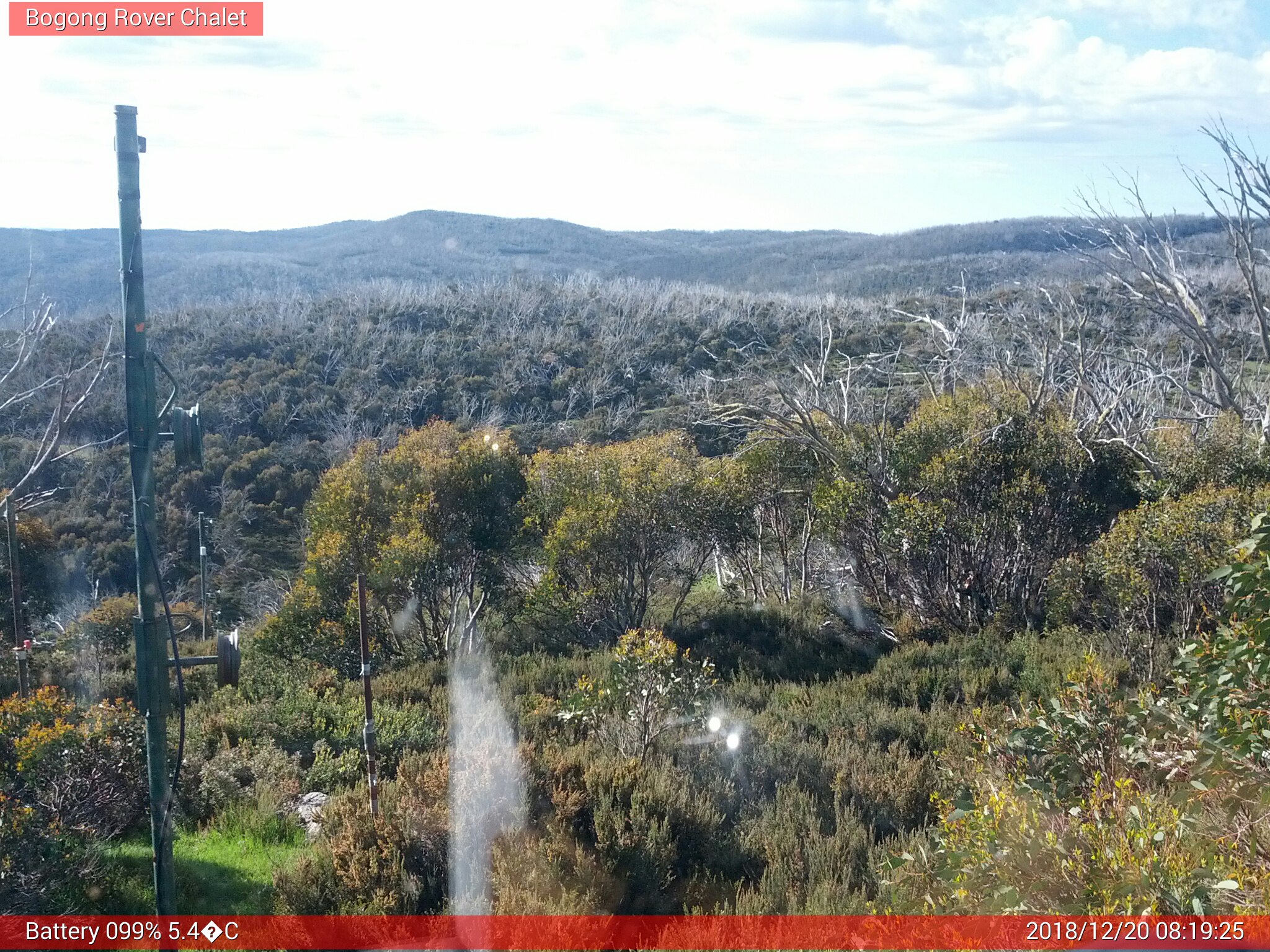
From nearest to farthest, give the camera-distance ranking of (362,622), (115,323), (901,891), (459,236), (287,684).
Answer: (901,891) < (362,622) < (287,684) < (115,323) < (459,236)

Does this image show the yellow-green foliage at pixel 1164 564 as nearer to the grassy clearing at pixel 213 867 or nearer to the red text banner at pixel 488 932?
the red text banner at pixel 488 932

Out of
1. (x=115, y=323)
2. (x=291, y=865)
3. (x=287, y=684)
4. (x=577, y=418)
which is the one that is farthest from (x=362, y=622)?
(x=115, y=323)

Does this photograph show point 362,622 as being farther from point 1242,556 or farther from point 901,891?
point 1242,556

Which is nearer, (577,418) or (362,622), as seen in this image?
(362,622)

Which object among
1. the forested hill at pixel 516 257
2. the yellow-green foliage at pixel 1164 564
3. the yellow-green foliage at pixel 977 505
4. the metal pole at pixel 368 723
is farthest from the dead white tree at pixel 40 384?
the yellow-green foliage at pixel 1164 564

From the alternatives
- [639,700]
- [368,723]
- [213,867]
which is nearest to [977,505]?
[639,700]

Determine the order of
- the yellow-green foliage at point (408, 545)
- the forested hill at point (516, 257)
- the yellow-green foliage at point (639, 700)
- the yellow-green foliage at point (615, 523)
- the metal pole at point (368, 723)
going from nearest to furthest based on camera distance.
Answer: the metal pole at point (368, 723)
the yellow-green foliage at point (639, 700)
the yellow-green foliage at point (408, 545)
the yellow-green foliage at point (615, 523)
the forested hill at point (516, 257)

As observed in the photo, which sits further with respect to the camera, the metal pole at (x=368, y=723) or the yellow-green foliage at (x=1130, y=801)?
the metal pole at (x=368, y=723)
